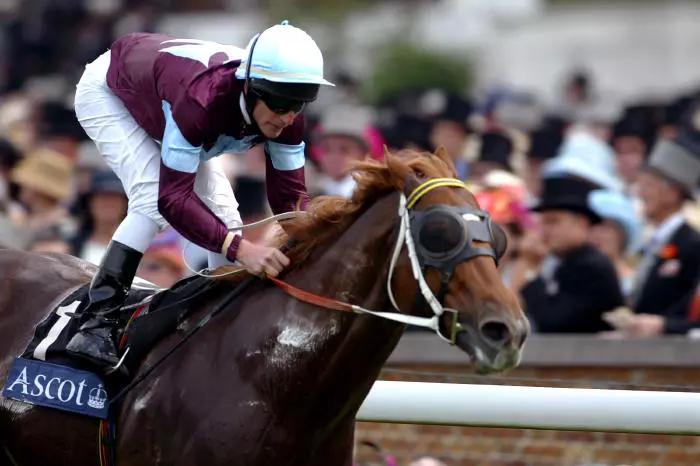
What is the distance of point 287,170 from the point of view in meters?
5.30

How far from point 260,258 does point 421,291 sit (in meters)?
0.58

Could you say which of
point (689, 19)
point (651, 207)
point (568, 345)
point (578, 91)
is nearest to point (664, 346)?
point (568, 345)

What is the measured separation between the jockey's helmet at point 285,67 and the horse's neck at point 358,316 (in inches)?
17.3

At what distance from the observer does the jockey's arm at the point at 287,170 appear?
524 centimetres

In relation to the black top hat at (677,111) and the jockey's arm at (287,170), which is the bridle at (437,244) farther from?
the black top hat at (677,111)

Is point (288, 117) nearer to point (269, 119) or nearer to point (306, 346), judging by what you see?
point (269, 119)

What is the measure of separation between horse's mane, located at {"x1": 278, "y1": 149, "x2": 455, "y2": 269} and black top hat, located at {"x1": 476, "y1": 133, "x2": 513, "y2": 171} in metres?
5.16

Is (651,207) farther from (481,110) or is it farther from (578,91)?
(578,91)

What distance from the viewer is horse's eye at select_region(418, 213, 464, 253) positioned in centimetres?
448

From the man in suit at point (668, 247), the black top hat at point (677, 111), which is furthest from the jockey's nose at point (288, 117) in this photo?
the black top hat at point (677, 111)

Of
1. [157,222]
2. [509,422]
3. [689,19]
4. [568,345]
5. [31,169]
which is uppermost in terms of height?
[157,222]

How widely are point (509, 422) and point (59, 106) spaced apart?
8.61 m

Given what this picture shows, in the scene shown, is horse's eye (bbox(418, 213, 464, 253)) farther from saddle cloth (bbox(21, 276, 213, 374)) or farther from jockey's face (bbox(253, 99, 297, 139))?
saddle cloth (bbox(21, 276, 213, 374))

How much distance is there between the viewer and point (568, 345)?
7.12 m
